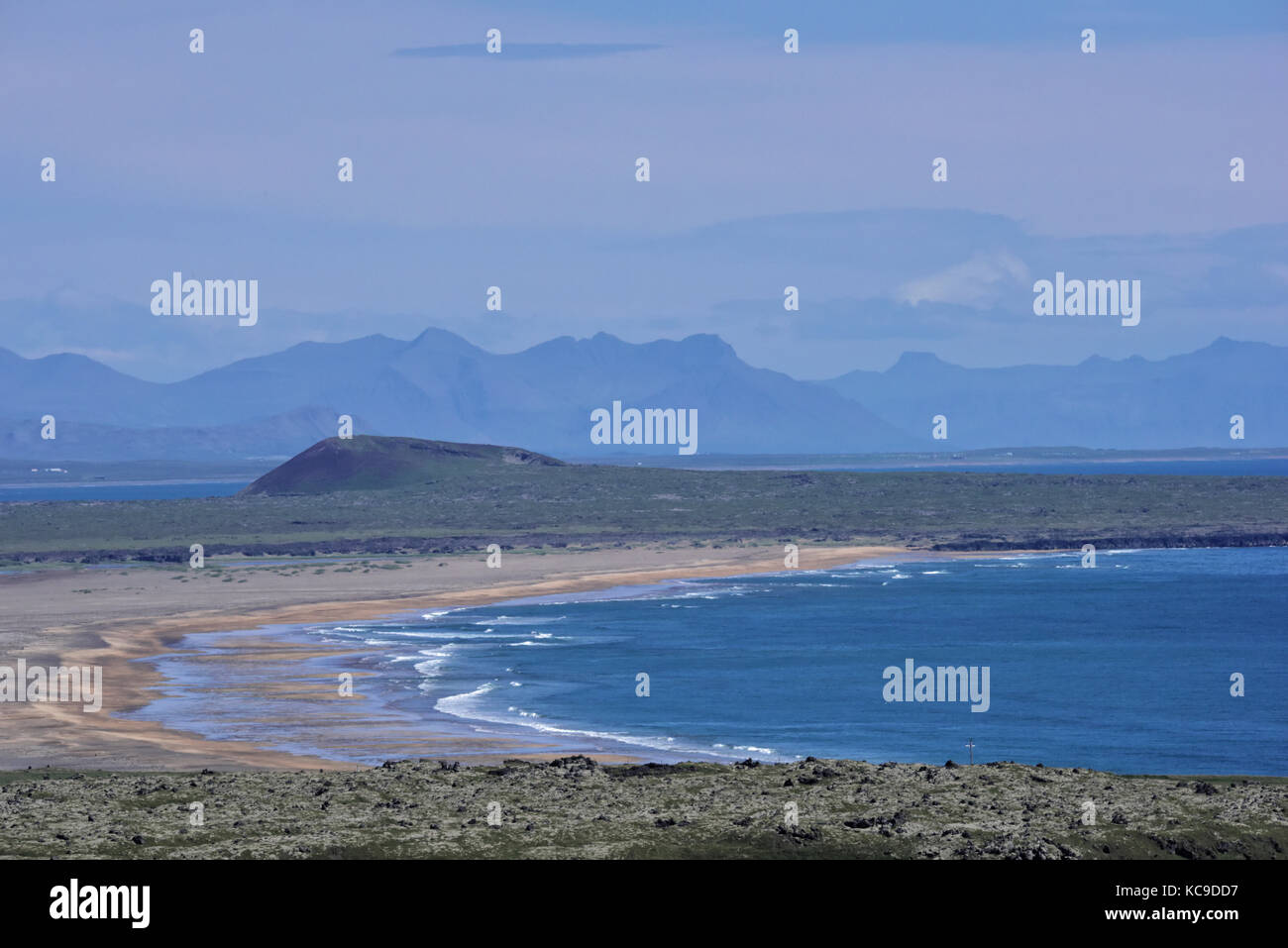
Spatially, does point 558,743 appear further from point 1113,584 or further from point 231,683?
point 1113,584

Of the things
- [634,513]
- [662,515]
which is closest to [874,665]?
[662,515]

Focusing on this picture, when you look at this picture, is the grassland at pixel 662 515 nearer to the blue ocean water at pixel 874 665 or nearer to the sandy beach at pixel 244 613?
the sandy beach at pixel 244 613

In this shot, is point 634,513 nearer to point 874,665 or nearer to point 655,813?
point 874,665

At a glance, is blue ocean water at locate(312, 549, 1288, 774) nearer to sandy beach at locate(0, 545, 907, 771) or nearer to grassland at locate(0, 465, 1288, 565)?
sandy beach at locate(0, 545, 907, 771)

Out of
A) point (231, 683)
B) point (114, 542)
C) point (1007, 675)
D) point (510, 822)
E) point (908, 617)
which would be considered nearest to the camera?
point (510, 822)

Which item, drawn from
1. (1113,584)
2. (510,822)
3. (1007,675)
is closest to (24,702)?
(510,822)

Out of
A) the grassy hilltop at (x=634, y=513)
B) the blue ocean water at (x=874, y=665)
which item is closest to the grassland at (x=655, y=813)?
the blue ocean water at (x=874, y=665)
